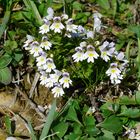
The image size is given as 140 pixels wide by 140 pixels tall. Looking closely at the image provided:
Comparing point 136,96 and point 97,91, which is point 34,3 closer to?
point 97,91

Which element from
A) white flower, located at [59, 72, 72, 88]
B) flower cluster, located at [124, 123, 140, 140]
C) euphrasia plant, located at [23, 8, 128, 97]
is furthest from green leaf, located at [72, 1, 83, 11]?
flower cluster, located at [124, 123, 140, 140]

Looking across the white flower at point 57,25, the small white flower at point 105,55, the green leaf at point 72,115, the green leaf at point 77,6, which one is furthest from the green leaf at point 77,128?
the green leaf at point 77,6

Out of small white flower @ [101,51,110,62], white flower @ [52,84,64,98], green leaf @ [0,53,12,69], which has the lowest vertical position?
white flower @ [52,84,64,98]

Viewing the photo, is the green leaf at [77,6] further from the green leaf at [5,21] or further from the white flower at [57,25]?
the white flower at [57,25]

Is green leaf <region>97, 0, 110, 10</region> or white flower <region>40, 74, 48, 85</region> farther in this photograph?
green leaf <region>97, 0, 110, 10</region>

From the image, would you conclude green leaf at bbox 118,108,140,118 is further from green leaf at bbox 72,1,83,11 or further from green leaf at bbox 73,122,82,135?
green leaf at bbox 72,1,83,11

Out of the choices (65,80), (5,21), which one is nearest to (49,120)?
(65,80)

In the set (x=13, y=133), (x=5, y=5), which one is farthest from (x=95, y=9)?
(x=13, y=133)

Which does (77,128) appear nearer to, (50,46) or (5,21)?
(50,46)
